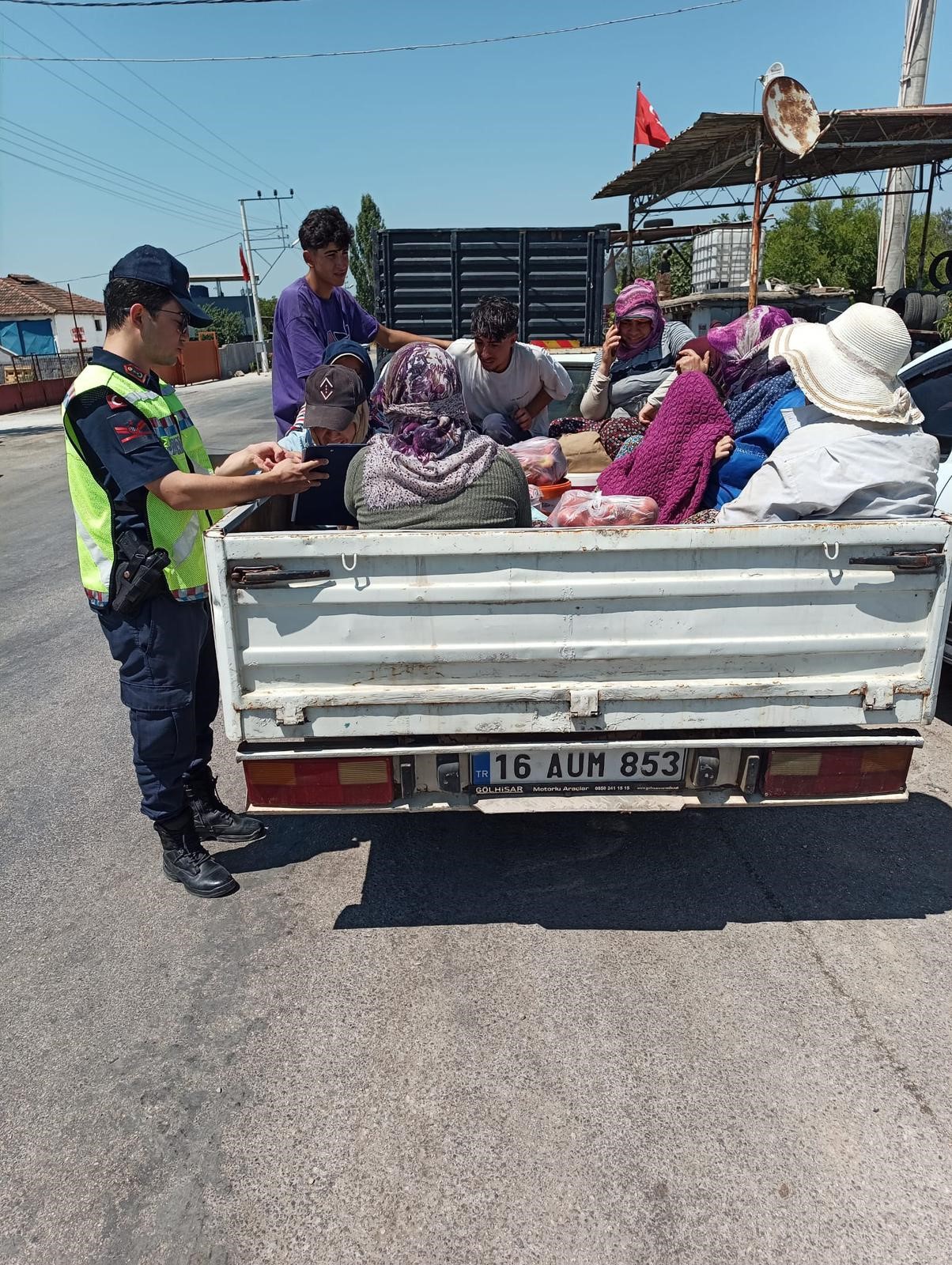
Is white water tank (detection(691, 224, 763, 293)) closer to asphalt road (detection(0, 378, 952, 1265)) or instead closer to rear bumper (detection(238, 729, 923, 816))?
asphalt road (detection(0, 378, 952, 1265))

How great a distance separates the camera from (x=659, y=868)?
11.1 feet

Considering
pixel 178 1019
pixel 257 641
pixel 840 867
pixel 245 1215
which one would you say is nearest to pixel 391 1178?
pixel 245 1215

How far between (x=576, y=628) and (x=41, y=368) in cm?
3329

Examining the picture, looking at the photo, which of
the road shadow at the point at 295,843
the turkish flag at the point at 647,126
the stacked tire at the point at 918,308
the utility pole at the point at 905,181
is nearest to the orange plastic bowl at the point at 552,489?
the road shadow at the point at 295,843

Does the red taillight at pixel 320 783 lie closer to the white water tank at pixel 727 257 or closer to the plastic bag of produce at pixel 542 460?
the plastic bag of produce at pixel 542 460

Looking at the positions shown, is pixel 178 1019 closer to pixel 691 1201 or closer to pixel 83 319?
pixel 691 1201

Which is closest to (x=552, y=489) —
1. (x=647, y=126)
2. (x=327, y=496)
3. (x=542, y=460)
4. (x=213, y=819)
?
(x=542, y=460)

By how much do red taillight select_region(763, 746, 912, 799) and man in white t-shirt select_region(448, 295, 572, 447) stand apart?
7.35ft

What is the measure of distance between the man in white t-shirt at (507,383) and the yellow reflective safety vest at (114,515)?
1710 mm

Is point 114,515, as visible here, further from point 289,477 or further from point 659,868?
point 659,868

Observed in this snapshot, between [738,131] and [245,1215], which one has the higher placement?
[738,131]

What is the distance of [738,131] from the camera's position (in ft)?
36.9

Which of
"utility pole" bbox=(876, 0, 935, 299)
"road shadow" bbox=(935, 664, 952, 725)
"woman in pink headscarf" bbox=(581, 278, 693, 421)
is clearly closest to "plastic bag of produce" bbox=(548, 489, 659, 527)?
"woman in pink headscarf" bbox=(581, 278, 693, 421)

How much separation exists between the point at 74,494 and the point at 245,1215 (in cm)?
216
